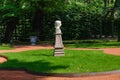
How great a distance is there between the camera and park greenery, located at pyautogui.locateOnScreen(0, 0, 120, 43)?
27.5 metres

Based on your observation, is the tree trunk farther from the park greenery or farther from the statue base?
the statue base

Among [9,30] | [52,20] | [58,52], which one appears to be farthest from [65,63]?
[52,20]

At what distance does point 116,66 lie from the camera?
14039 millimetres

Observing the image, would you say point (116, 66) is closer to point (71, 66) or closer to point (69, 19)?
point (71, 66)

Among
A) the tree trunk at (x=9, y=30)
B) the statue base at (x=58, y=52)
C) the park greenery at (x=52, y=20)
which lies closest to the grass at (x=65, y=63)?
the statue base at (x=58, y=52)

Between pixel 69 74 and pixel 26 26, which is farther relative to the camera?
pixel 26 26

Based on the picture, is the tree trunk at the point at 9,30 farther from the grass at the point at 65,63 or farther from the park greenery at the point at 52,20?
the grass at the point at 65,63

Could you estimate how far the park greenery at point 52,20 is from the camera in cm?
2747

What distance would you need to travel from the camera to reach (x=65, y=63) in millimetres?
14766

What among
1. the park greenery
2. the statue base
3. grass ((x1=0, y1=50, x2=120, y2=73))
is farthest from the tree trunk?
the statue base

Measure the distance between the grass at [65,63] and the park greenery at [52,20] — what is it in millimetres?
10225

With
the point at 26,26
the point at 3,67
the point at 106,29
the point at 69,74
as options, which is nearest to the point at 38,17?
the point at 26,26

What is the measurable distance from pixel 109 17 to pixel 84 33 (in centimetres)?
274

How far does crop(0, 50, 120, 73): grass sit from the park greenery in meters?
10.2
